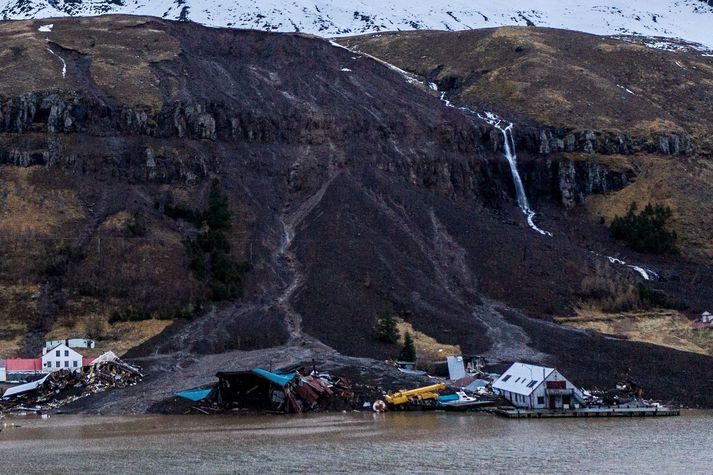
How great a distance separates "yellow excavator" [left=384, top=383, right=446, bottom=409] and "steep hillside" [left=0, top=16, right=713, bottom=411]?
30.0 feet

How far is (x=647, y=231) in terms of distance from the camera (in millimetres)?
125125

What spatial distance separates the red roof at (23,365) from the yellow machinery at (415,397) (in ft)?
88.5

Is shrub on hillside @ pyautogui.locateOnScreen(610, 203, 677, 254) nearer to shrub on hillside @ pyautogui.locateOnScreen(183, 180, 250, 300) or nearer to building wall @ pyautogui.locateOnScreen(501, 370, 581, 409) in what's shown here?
shrub on hillside @ pyautogui.locateOnScreen(183, 180, 250, 300)

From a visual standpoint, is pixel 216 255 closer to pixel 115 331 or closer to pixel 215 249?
pixel 215 249

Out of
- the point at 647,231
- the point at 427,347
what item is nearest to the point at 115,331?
the point at 427,347

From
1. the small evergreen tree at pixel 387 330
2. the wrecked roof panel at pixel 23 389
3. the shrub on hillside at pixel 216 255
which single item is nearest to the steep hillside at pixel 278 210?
the shrub on hillside at pixel 216 255

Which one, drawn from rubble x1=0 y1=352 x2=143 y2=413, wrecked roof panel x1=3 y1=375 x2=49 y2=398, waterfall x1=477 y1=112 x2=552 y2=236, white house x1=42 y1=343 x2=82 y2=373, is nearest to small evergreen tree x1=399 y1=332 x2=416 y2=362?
rubble x1=0 y1=352 x2=143 y2=413

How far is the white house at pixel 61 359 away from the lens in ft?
290

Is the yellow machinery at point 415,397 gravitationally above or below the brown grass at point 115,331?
below

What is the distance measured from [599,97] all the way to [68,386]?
87.4 meters

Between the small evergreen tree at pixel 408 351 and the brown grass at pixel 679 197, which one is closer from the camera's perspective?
the small evergreen tree at pixel 408 351

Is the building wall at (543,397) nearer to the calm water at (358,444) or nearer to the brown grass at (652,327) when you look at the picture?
the calm water at (358,444)

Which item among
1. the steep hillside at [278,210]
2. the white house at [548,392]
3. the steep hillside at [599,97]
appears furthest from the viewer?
the steep hillside at [599,97]

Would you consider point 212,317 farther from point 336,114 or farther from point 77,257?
point 336,114
